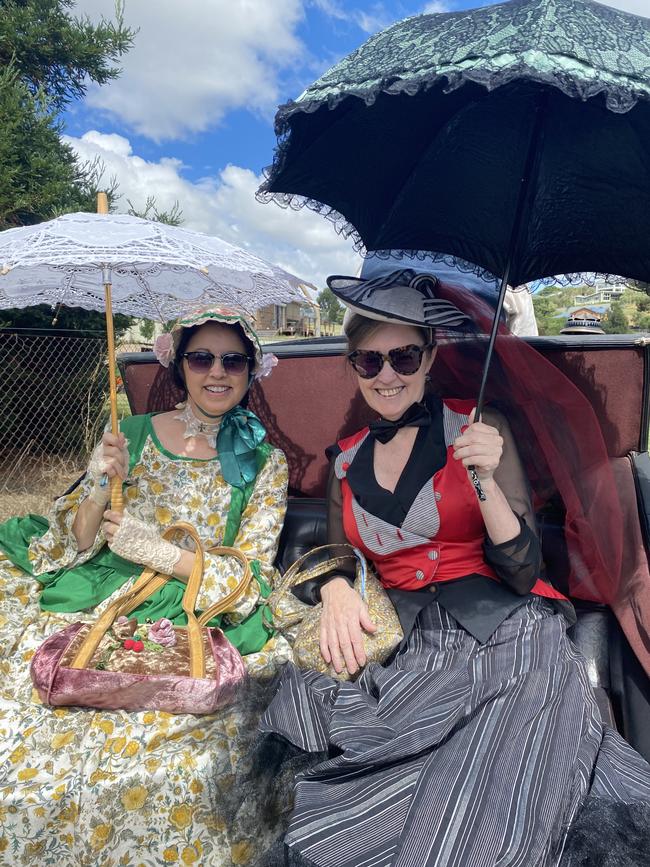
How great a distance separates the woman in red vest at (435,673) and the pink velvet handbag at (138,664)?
0.26 meters

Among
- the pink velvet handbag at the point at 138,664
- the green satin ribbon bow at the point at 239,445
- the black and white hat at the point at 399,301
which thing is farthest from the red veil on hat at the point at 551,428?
the pink velvet handbag at the point at 138,664

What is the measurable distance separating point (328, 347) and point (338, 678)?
5.35ft

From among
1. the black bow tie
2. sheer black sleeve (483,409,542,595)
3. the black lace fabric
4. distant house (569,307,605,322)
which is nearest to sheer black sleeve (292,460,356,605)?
the black bow tie

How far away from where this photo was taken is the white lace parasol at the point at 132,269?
1.72 meters

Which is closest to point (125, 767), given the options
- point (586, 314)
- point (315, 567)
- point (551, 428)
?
point (315, 567)

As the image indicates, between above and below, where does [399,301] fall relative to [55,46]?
below

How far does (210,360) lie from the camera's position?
2.33 m

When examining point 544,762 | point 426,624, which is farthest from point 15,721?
point 544,762

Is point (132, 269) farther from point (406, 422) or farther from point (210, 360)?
point (406, 422)

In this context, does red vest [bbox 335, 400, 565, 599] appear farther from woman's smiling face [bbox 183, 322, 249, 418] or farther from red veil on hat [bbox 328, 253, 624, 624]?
woman's smiling face [bbox 183, 322, 249, 418]

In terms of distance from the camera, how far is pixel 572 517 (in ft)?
7.37

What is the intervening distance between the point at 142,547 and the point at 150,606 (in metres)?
0.22

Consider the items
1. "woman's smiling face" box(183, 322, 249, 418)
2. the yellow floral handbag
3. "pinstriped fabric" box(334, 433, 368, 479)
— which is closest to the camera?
the yellow floral handbag

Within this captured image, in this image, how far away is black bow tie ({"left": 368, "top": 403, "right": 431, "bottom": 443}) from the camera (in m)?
2.13
